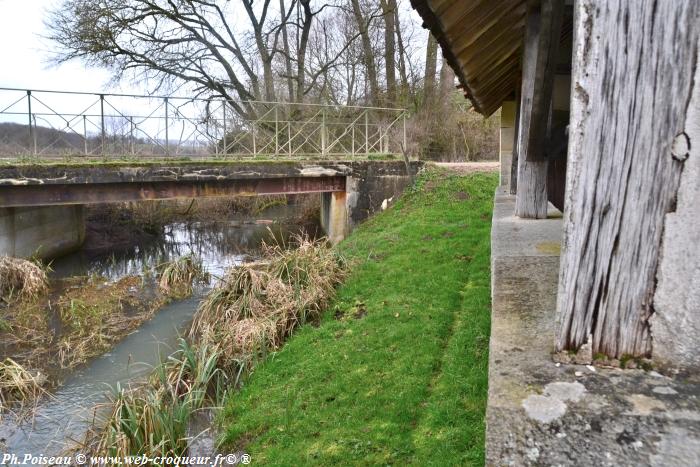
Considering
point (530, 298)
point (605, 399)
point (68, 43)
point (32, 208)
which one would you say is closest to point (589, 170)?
point (605, 399)

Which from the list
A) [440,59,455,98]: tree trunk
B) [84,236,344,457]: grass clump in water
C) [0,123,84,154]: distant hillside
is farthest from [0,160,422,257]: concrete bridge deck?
[440,59,455,98]: tree trunk

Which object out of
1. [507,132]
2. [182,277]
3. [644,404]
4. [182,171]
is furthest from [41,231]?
[644,404]

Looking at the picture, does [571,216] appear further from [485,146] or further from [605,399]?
[485,146]

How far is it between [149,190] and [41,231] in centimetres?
350

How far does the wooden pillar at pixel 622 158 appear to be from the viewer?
1.28m

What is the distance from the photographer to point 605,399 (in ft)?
4.25

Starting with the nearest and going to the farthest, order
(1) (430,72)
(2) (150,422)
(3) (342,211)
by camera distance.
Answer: (2) (150,422) < (3) (342,211) < (1) (430,72)

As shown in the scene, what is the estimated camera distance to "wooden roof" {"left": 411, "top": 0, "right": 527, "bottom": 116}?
9.33ft

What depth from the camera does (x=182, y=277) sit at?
9.74 metres

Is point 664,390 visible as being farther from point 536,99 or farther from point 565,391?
point 536,99

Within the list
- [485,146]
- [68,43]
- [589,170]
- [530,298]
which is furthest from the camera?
[485,146]

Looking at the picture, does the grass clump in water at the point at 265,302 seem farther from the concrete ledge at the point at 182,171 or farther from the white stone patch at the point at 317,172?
the white stone patch at the point at 317,172

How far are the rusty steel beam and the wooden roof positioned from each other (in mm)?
6335

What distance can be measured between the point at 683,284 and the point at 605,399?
0.36 meters
